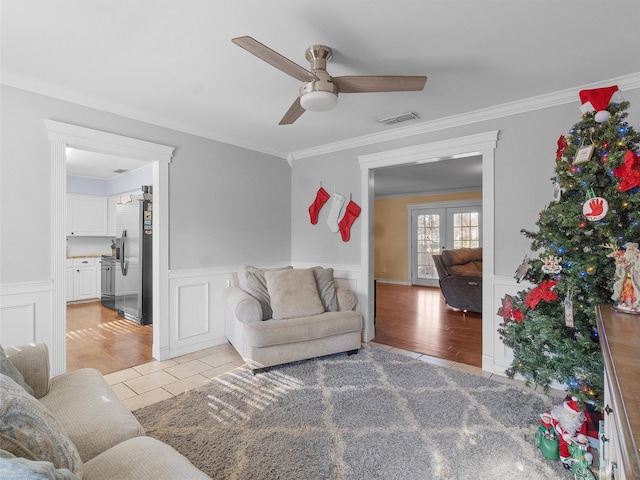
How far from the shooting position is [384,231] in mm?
9141

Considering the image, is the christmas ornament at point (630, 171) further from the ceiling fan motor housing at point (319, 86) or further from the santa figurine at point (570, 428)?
the ceiling fan motor housing at point (319, 86)

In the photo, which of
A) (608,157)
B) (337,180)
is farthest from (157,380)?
(608,157)

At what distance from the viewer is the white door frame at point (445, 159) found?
3.09 metres

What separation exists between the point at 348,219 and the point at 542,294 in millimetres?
2311

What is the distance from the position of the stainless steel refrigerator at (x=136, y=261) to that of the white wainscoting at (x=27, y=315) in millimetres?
Answer: 2019

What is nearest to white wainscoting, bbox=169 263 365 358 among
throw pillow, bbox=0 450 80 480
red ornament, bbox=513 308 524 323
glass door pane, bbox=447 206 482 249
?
red ornament, bbox=513 308 524 323

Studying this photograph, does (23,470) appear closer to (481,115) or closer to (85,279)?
(481,115)

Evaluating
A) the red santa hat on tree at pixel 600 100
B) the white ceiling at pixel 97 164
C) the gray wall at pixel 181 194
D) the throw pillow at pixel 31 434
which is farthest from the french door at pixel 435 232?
the throw pillow at pixel 31 434

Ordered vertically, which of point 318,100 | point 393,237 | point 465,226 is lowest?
point 393,237

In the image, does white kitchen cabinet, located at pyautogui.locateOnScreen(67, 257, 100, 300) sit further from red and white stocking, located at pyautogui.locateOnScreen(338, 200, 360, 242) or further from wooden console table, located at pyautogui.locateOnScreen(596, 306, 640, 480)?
wooden console table, located at pyautogui.locateOnScreen(596, 306, 640, 480)

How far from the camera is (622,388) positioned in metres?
0.81

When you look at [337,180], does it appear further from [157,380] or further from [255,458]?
[255,458]

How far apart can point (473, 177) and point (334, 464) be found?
601 centimetres

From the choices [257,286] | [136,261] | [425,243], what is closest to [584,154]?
[257,286]
